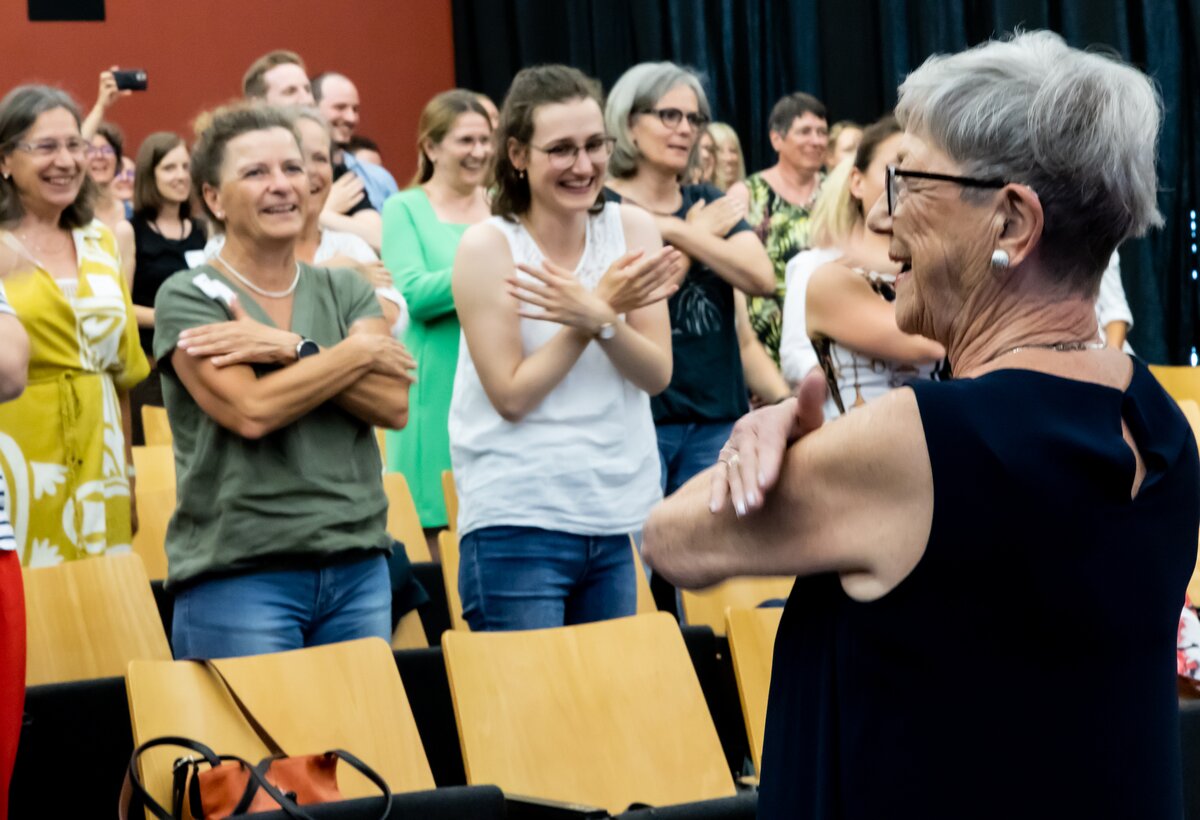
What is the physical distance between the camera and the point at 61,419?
137 inches

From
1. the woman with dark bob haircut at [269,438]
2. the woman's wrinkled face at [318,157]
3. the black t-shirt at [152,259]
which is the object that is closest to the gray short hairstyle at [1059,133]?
the woman with dark bob haircut at [269,438]

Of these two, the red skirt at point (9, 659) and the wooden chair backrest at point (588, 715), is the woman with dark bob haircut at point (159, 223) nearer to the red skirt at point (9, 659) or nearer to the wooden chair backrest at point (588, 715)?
the wooden chair backrest at point (588, 715)

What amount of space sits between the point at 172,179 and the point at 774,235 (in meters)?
2.07

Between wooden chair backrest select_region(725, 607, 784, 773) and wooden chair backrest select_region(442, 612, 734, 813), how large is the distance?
8cm

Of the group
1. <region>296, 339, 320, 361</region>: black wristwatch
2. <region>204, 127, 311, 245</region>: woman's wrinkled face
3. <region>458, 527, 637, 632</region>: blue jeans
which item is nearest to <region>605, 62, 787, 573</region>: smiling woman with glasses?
<region>458, 527, 637, 632</region>: blue jeans

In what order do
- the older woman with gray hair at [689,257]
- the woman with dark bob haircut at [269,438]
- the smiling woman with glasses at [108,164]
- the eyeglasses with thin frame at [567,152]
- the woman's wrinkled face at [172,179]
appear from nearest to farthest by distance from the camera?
the woman with dark bob haircut at [269,438]
the eyeglasses with thin frame at [567,152]
the older woman with gray hair at [689,257]
the woman's wrinkled face at [172,179]
the smiling woman with glasses at [108,164]

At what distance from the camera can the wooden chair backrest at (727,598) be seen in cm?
352

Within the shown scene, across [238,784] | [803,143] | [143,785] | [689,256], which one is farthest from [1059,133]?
[803,143]

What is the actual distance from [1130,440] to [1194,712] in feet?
5.37

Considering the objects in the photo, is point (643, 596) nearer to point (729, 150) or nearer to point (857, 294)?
point (857, 294)

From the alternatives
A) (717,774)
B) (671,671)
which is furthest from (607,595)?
(717,774)

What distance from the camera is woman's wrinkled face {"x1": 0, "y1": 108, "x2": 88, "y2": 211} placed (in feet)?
11.8

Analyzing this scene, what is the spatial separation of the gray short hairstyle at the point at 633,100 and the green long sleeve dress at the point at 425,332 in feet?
1.58

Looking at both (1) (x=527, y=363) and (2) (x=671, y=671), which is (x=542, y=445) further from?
(2) (x=671, y=671)
